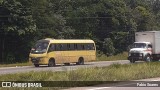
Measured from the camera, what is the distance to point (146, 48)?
41.2 metres

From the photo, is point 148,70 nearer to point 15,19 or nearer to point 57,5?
point 15,19

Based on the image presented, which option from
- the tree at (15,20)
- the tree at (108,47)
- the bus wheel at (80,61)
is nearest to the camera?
the bus wheel at (80,61)

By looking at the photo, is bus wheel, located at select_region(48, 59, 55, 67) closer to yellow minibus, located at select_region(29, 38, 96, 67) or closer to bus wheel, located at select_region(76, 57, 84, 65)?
yellow minibus, located at select_region(29, 38, 96, 67)

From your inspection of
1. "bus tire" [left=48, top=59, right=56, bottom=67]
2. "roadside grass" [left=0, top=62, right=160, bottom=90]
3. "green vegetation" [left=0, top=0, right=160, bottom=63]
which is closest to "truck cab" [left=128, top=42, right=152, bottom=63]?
"bus tire" [left=48, top=59, right=56, bottom=67]

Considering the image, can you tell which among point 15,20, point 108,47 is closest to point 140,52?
point 15,20

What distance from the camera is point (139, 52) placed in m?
40.6

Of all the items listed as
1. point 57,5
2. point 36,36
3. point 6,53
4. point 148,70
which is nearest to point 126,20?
point 57,5

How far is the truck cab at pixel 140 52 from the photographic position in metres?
40.5

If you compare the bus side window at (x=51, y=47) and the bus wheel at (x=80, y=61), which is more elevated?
the bus side window at (x=51, y=47)

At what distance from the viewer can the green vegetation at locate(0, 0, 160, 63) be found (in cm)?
4656

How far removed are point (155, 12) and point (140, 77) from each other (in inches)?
2989

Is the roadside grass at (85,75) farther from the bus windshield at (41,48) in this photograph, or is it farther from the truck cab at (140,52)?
the truck cab at (140,52)

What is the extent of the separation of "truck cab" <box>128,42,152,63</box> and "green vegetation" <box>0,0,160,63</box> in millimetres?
13083

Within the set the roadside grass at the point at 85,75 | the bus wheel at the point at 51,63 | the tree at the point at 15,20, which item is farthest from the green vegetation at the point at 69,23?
the roadside grass at the point at 85,75
